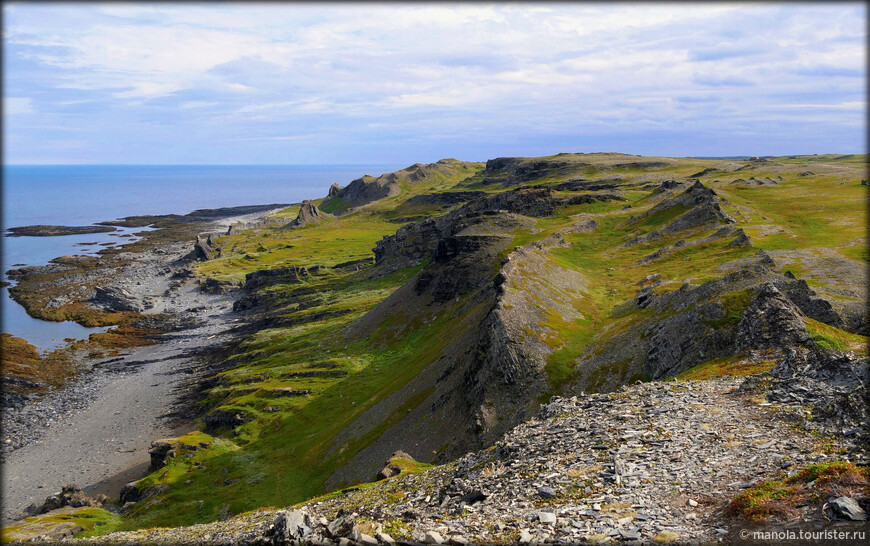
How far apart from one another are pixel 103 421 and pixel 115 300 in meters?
84.7

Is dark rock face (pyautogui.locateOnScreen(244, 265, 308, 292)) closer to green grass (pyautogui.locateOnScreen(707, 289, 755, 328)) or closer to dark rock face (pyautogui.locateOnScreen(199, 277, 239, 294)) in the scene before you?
dark rock face (pyautogui.locateOnScreen(199, 277, 239, 294))

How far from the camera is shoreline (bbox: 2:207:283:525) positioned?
77.6 meters

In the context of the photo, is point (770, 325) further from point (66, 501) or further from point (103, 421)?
point (103, 421)

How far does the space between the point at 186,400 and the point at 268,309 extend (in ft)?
201

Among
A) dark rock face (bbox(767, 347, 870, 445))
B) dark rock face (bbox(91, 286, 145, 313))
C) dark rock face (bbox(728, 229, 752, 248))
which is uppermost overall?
dark rock face (bbox(728, 229, 752, 248))

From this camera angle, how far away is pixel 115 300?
165 meters

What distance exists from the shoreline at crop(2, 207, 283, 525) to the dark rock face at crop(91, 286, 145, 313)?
29.1m

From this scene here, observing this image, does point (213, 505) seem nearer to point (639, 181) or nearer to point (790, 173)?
point (639, 181)

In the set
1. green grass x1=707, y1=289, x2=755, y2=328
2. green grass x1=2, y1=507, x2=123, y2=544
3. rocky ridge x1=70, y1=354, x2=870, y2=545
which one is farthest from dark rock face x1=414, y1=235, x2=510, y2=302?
rocky ridge x1=70, y1=354, x2=870, y2=545

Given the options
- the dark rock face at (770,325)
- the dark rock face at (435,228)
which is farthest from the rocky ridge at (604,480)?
the dark rock face at (435,228)

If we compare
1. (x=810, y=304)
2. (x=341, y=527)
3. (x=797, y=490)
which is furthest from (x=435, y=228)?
(x=797, y=490)

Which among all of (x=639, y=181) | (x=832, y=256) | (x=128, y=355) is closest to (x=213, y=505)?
(x=128, y=355)

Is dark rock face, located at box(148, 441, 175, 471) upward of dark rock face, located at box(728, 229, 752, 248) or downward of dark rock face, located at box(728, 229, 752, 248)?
downward

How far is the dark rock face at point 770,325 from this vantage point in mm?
36719
